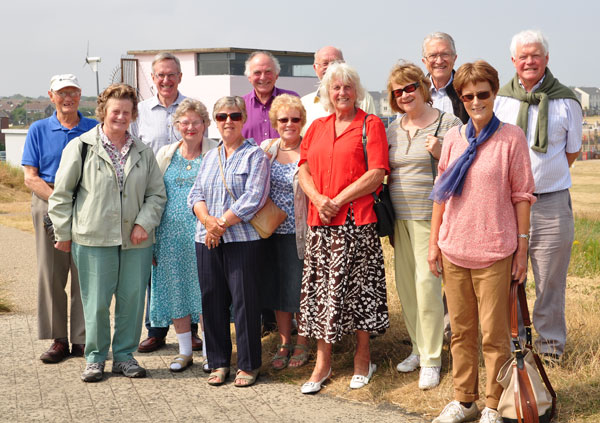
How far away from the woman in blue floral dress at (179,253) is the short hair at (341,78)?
103 centimetres

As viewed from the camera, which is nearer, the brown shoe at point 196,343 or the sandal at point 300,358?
the sandal at point 300,358

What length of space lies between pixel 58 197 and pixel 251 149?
149 centimetres

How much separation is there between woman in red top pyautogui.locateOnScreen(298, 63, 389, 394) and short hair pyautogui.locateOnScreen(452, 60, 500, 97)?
2.96ft

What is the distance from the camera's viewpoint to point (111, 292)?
18.5 feet

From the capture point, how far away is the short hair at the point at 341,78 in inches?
205

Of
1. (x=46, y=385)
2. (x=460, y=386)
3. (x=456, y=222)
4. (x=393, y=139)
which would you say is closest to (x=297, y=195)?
(x=393, y=139)

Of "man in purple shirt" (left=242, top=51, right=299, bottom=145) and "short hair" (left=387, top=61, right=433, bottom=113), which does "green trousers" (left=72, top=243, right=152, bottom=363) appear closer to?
"man in purple shirt" (left=242, top=51, right=299, bottom=145)

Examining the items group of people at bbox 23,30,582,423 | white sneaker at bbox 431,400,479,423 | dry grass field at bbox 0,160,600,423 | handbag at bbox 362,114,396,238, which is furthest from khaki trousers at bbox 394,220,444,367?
white sneaker at bbox 431,400,479,423

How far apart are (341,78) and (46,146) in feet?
8.28

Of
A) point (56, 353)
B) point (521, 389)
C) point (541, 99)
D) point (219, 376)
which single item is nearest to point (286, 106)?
point (541, 99)

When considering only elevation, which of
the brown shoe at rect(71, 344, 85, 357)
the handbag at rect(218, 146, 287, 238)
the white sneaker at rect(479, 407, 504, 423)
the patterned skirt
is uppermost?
the handbag at rect(218, 146, 287, 238)

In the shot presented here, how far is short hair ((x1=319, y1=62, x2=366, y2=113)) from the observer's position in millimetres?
5211

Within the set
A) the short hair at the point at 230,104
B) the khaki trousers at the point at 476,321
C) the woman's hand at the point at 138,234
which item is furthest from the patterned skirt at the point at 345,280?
the woman's hand at the point at 138,234

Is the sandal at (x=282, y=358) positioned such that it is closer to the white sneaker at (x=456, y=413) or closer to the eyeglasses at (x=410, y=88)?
the white sneaker at (x=456, y=413)
